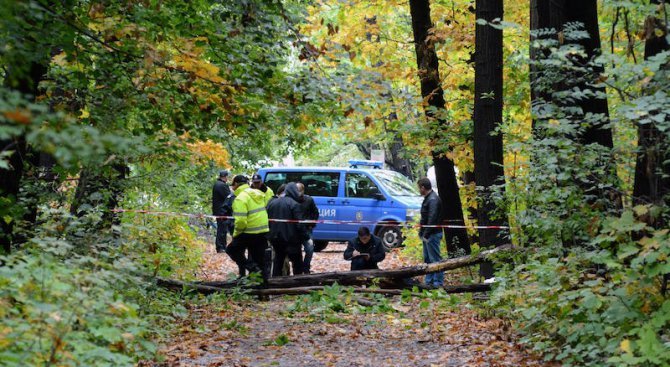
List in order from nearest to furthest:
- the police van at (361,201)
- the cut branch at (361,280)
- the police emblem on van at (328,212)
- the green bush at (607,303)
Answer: the green bush at (607,303) < the cut branch at (361,280) < the police van at (361,201) < the police emblem on van at (328,212)

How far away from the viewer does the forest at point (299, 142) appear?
475 centimetres

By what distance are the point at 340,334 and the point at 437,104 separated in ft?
24.2

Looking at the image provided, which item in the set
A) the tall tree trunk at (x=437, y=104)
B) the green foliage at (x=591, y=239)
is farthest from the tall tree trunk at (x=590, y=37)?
the tall tree trunk at (x=437, y=104)

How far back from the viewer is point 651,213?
226 inches

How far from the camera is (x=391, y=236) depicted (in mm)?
20922

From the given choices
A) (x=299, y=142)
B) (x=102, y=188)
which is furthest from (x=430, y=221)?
(x=102, y=188)

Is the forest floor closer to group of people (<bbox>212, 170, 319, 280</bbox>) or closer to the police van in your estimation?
group of people (<bbox>212, 170, 319, 280</bbox>)

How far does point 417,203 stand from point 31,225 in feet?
45.2

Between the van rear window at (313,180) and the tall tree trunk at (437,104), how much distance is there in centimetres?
593

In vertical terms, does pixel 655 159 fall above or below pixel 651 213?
above

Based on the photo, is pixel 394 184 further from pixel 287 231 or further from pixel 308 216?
pixel 287 231

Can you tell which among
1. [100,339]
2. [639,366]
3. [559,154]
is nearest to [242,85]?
[559,154]

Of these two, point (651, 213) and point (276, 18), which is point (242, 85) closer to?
point (276, 18)

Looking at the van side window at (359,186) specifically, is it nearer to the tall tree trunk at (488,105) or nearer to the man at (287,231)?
the man at (287,231)
